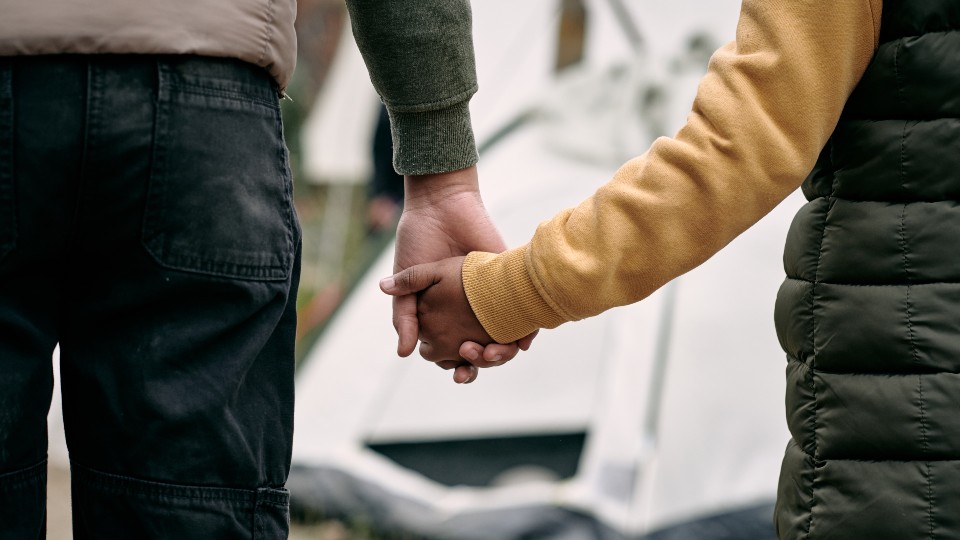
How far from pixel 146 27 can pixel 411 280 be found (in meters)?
0.56

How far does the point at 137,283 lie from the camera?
2.64ft

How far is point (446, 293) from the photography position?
1.25m

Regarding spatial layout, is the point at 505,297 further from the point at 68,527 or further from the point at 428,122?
the point at 68,527

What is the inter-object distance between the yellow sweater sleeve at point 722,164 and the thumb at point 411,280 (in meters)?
0.20

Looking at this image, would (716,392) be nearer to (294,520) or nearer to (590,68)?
(590,68)

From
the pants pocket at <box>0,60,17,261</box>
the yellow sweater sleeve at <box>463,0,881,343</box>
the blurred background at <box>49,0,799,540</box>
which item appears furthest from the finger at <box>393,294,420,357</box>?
the blurred background at <box>49,0,799,540</box>

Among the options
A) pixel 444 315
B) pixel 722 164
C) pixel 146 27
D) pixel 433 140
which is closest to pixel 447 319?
pixel 444 315

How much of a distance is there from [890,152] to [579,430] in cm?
161

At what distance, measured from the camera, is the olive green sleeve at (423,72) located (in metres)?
1.07

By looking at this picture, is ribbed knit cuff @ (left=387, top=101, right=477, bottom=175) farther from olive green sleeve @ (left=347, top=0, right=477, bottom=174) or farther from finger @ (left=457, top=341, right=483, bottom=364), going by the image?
finger @ (left=457, top=341, right=483, bottom=364)

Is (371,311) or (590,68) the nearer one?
(590,68)

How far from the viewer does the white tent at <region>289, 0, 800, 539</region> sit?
2205mm

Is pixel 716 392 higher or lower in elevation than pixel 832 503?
lower

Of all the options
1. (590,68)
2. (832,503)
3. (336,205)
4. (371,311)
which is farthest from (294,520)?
(336,205)
